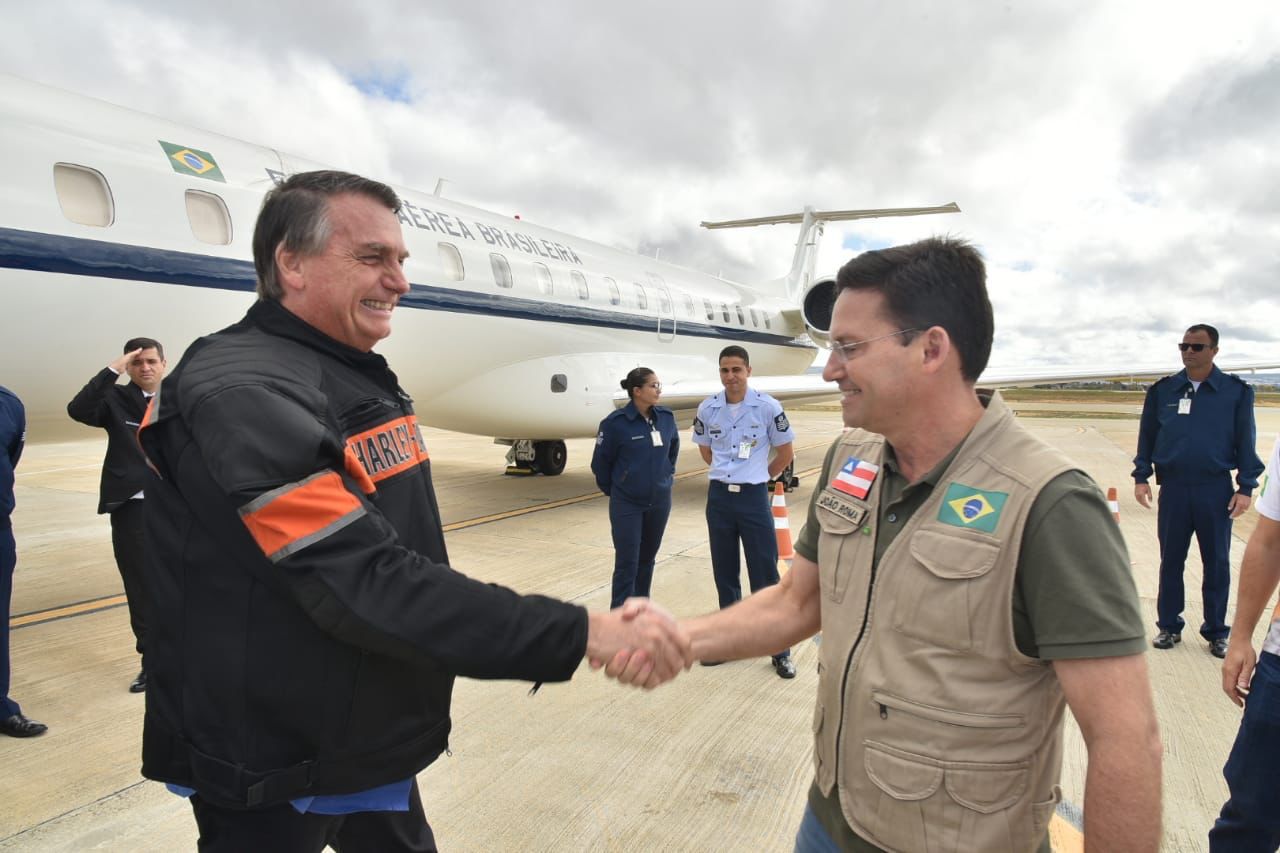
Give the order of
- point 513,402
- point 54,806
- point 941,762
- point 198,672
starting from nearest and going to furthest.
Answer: point 941,762
point 198,672
point 54,806
point 513,402

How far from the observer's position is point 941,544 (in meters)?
1.45

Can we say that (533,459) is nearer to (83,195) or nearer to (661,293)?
(661,293)

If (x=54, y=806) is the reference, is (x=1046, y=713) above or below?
above

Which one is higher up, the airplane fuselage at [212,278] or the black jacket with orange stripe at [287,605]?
the airplane fuselage at [212,278]

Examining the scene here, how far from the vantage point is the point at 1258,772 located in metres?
2.04

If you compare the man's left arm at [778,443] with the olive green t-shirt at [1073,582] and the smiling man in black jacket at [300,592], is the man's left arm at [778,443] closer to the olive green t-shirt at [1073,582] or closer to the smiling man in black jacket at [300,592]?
the smiling man in black jacket at [300,592]

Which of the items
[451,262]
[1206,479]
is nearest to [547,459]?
[451,262]

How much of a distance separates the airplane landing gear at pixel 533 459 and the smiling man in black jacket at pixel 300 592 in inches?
468

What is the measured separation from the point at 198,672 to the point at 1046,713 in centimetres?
169

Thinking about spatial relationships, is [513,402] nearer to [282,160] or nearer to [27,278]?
[282,160]

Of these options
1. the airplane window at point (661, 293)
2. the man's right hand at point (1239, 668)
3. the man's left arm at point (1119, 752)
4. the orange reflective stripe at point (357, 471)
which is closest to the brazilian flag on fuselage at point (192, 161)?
the orange reflective stripe at point (357, 471)

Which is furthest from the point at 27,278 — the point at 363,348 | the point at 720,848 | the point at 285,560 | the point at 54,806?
the point at 720,848

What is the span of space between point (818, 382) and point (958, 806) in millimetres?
10992

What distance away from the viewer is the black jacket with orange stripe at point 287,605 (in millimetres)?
1437
